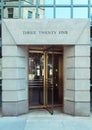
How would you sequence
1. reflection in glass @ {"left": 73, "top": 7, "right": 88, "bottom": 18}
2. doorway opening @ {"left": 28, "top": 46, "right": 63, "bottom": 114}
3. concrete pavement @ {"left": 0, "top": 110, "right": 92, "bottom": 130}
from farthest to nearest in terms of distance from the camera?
doorway opening @ {"left": 28, "top": 46, "right": 63, "bottom": 114} < reflection in glass @ {"left": 73, "top": 7, "right": 88, "bottom": 18} < concrete pavement @ {"left": 0, "top": 110, "right": 92, "bottom": 130}

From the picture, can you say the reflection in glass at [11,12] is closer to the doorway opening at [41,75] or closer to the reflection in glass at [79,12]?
the doorway opening at [41,75]

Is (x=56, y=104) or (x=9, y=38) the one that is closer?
(x=9, y=38)

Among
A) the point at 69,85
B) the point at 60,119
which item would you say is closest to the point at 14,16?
the point at 69,85

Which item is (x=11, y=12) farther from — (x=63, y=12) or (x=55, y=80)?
(x=55, y=80)

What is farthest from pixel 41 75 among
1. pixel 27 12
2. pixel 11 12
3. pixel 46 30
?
pixel 11 12

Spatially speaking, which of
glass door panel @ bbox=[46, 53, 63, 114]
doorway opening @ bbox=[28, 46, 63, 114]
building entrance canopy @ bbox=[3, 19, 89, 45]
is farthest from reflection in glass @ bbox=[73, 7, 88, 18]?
glass door panel @ bbox=[46, 53, 63, 114]

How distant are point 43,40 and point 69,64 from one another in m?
1.41

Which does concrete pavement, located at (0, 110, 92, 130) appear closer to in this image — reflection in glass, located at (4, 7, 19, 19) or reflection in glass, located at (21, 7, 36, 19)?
reflection in glass, located at (21, 7, 36, 19)

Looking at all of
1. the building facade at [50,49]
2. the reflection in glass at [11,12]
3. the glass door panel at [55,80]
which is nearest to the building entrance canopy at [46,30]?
the building facade at [50,49]

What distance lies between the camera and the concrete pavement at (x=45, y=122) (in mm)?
8141

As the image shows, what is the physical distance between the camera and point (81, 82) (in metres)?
9.73

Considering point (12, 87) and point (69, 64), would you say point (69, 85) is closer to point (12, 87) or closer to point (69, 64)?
point (69, 64)

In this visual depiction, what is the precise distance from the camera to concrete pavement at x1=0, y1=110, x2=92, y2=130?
8.14 metres

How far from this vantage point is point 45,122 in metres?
8.73
